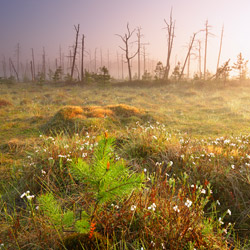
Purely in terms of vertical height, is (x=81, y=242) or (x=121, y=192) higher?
(x=121, y=192)

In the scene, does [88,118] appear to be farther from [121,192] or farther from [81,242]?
[121,192]

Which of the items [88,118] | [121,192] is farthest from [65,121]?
[121,192]

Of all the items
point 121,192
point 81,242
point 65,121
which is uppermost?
point 121,192

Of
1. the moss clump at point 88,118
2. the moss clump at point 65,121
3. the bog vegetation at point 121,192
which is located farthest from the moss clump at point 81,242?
the moss clump at point 65,121

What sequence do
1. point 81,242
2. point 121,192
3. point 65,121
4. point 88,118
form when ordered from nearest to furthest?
1. point 121,192
2. point 81,242
3. point 65,121
4. point 88,118

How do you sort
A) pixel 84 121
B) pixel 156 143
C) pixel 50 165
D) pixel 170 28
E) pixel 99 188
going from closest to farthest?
pixel 99 188 → pixel 50 165 → pixel 156 143 → pixel 84 121 → pixel 170 28

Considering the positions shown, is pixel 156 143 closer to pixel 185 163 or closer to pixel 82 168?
pixel 185 163

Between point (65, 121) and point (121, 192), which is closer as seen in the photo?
point (121, 192)

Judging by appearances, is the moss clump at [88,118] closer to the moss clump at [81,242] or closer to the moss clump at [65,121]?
the moss clump at [65,121]

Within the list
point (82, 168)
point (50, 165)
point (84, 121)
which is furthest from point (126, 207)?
point (84, 121)

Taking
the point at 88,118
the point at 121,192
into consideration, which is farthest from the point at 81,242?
the point at 88,118

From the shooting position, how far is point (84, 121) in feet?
25.5

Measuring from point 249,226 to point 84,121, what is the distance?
239 inches

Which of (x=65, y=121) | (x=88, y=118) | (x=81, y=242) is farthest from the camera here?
(x=88, y=118)
